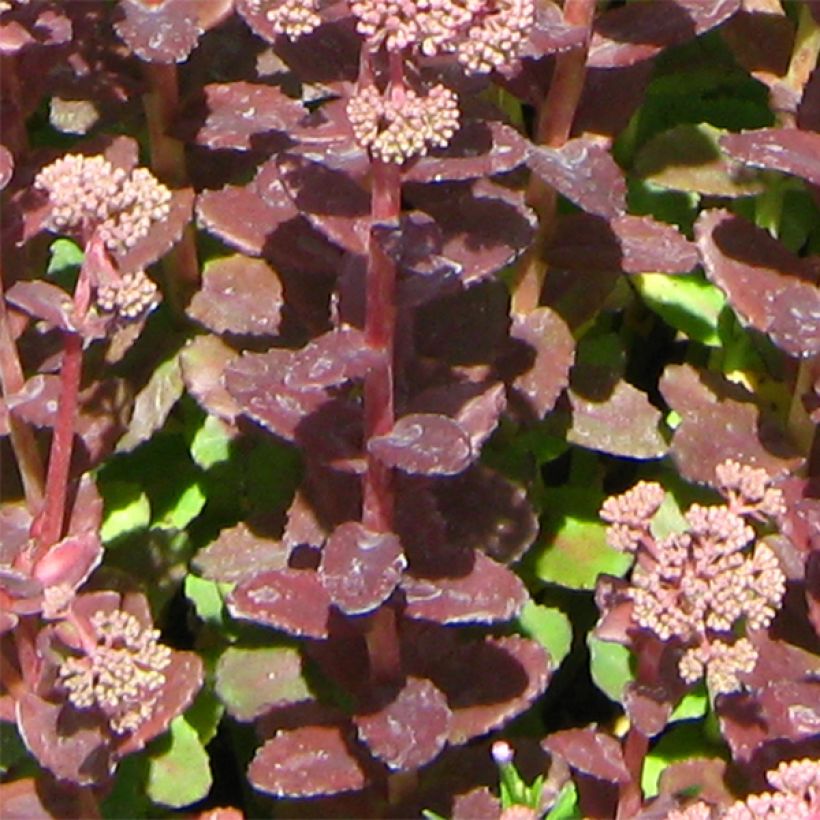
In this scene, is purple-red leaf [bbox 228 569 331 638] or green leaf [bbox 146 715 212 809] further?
green leaf [bbox 146 715 212 809]

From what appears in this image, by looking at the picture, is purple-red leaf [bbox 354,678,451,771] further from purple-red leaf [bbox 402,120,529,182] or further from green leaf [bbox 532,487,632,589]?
purple-red leaf [bbox 402,120,529,182]

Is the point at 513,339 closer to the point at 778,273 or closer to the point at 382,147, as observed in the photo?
the point at 778,273

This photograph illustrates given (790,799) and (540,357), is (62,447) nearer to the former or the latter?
(540,357)

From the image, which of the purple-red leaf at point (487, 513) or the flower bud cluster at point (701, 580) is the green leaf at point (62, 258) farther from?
the flower bud cluster at point (701, 580)

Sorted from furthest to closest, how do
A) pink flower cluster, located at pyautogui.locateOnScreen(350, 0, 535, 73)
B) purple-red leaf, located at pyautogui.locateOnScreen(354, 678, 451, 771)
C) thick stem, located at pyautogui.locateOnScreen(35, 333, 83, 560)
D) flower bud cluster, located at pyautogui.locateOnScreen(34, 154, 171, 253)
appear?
purple-red leaf, located at pyautogui.locateOnScreen(354, 678, 451, 771) → thick stem, located at pyautogui.locateOnScreen(35, 333, 83, 560) → flower bud cluster, located at pyautogui.locateOnScreen(34, 154, 171, 253) → pink flower cluster, located at pyautogui.locateOnScreen(350, 0, 535, 73)

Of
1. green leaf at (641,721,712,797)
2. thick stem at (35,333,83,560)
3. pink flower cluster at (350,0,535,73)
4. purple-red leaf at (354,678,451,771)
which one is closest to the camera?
pink flower cluster at (350,0,535,73)

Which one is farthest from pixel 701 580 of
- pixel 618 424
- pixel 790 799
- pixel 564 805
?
pixel 618 424

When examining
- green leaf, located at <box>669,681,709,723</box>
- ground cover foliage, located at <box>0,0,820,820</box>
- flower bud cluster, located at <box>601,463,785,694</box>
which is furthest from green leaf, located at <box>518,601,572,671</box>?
flower bud cluster, located at <box>601,463,785,694</box>

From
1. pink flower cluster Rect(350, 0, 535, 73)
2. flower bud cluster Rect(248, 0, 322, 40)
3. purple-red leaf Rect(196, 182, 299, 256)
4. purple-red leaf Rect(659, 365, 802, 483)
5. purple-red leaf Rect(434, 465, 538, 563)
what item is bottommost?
purple-red leaf Rect(434, 465, 538, 563)

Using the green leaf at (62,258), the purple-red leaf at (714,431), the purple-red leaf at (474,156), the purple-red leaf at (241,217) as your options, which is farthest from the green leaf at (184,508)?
the purple-red leaf at (474,156)
